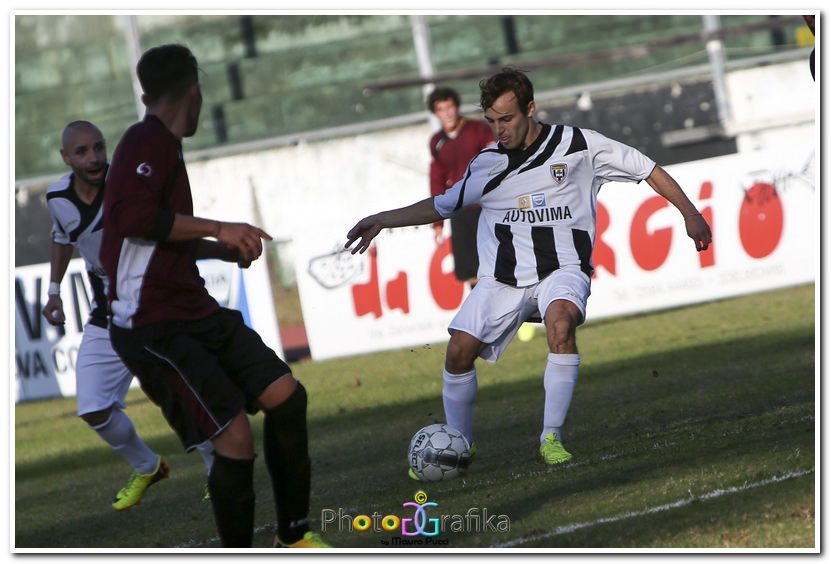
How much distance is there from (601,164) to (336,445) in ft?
10.0

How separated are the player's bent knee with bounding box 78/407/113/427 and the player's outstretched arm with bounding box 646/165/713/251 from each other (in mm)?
3419

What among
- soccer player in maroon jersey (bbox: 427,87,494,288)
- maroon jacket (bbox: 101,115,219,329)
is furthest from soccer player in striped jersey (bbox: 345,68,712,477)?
soccer player in maroon jersey (bbox: 427,87,494,288)

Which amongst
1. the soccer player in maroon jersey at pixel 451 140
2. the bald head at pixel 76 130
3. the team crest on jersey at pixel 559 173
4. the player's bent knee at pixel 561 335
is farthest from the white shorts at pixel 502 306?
the soccer player in maroon jersey at pixel 451 140

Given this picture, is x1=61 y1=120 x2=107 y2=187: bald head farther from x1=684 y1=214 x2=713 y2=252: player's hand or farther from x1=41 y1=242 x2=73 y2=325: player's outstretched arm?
x1=684 y1=214 x2=713 y2=252: player's hand

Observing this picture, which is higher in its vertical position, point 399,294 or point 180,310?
point 180,310

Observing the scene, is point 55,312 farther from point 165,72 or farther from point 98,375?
point 165,72

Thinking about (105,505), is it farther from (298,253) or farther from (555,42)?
(555,42)

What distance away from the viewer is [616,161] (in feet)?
23.1

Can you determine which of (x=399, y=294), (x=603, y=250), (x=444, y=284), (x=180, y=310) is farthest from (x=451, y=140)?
(x=180, y=310)

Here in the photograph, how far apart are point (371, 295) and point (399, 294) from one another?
0.30 meters

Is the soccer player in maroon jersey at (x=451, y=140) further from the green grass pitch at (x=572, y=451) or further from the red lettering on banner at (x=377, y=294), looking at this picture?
the green grass pitch at (x=572, y=451)

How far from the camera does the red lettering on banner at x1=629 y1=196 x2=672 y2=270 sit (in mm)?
13852

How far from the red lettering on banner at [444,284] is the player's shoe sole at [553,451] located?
683 cm
